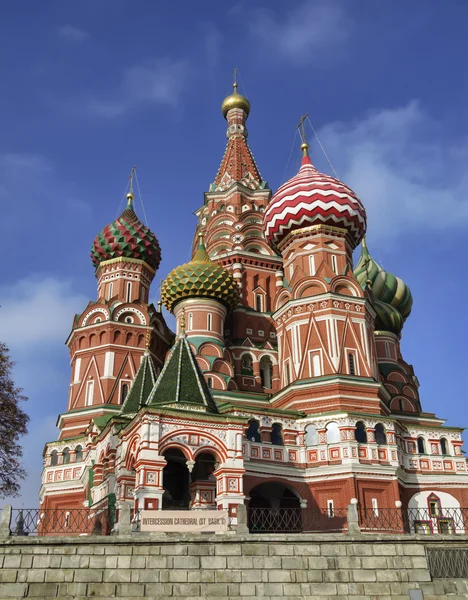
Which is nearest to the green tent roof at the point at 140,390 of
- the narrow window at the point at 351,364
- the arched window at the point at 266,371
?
the narrow window at the point at 351,364

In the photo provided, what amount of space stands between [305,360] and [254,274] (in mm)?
8689

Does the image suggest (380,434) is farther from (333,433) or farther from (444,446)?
(444,446)

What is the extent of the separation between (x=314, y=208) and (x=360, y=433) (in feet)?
32.5

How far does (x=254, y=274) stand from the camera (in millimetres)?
32875

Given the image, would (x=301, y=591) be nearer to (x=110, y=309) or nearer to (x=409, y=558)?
(x=409, y=558)

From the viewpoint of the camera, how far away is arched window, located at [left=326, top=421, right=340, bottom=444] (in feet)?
74.4

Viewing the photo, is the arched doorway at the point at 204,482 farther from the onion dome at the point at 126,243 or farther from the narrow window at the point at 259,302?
the onion dome at the point at 126,243

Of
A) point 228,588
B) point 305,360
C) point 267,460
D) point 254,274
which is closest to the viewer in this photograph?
point 228,588

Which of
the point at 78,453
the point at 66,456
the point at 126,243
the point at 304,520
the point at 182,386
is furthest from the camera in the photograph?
the point at 126,243

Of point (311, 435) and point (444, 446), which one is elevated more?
point (444, 446)

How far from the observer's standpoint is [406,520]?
2272cm

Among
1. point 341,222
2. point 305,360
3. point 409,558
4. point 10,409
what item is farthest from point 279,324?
point 409,558

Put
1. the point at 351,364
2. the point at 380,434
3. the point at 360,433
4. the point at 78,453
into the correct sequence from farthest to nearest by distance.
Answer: the point at 78,453, the point at 351,364, the point at 380,434, the point at 360,433

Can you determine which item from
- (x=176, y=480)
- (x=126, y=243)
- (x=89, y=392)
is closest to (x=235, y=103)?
(x=126, y=243)
